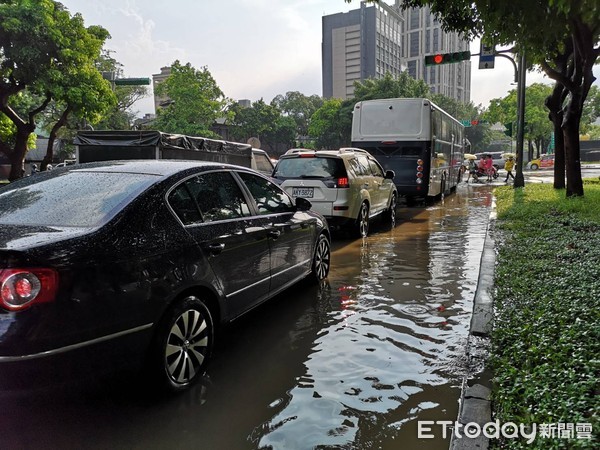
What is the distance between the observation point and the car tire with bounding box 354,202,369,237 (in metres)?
9.45

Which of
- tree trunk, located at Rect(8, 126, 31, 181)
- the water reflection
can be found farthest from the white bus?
tree trunk, located at Rect(8, 126, 31, 181)

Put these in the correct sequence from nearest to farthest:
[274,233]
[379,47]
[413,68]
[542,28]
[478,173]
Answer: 1. [274,233]
2. [542,28]
3. [478,173]
4. [379,47]
5. [413,68]

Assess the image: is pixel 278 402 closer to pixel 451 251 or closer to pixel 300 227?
pixel 300 227

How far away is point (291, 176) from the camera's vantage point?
9.01 m

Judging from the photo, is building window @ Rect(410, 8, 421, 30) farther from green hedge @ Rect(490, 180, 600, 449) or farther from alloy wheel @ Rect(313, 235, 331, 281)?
alloy wheel @ Rect(313, 235, 331, 281)

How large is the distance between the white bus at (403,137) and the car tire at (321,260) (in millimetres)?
8563

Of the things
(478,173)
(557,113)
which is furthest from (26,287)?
(478,173)

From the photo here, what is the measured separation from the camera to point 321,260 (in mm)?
6207

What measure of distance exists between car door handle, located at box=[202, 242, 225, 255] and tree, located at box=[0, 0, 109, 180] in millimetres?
17134

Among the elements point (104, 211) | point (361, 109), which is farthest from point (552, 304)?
point (361, 109)

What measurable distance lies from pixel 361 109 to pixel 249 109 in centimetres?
5278

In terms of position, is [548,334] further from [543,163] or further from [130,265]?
[543,163]

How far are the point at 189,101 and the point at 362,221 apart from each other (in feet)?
133

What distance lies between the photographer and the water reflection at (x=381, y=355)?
295 cm
